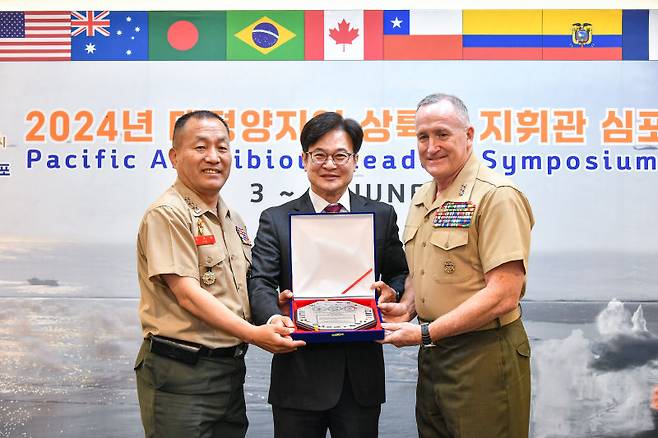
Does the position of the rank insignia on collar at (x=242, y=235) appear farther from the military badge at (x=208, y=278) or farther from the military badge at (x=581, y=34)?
the military badge at (x=581, y=34)

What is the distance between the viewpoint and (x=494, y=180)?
229 centimetres

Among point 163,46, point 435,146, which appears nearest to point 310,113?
point 163,46

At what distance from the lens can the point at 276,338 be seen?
207 cm

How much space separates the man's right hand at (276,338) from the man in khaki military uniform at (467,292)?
1.14ft

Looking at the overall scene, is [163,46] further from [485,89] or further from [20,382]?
[20,382]

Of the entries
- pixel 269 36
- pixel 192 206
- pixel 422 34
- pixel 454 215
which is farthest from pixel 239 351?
pixel 422 34

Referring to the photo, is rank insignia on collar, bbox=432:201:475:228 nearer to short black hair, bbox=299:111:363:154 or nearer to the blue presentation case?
the blue presentation case

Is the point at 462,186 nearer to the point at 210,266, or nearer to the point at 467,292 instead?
the point at 467,292

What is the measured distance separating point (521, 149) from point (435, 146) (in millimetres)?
1587

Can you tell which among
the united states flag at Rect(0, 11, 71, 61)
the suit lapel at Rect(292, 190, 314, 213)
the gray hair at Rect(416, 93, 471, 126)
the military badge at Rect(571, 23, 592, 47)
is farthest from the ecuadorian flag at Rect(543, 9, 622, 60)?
the united states flag at Rect(0, 11, 71, 61)

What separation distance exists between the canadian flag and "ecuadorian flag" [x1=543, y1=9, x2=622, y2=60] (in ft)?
3.42

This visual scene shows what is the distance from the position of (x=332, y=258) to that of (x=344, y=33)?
1896 mm

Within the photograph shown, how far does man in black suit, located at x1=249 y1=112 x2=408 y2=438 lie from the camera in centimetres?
219

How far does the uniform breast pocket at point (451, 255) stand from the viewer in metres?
2.25
